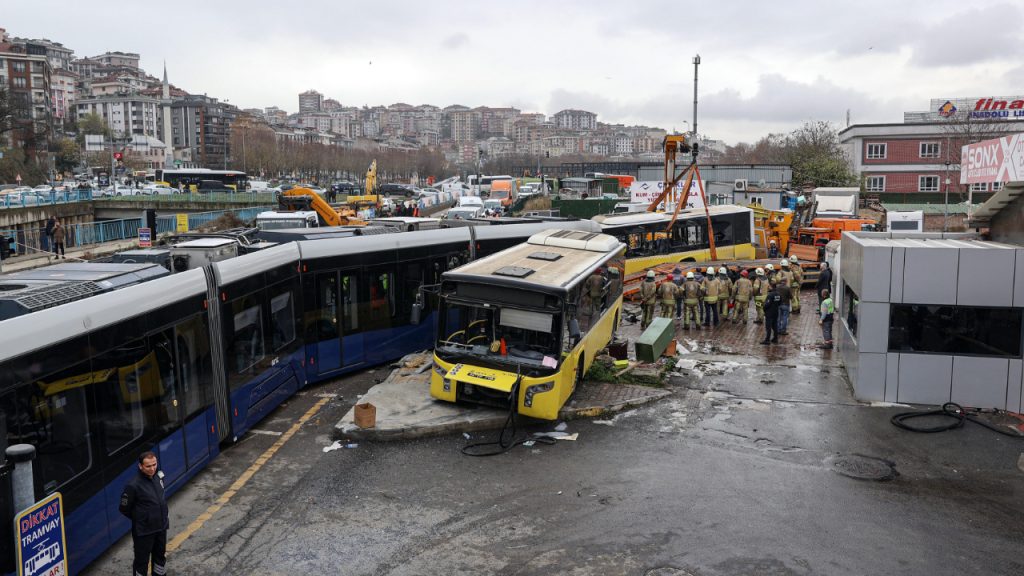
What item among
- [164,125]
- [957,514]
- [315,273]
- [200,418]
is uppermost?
[164,125]

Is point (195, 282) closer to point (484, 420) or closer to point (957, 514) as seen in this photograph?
point (484, 420)

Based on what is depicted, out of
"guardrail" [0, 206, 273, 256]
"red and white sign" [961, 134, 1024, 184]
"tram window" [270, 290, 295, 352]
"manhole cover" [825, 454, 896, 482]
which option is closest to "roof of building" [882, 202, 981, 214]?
"red and white sign" [961, 134, 1024, 184]

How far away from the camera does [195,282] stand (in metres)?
10.4

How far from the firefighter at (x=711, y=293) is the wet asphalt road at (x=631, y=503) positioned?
306 inches

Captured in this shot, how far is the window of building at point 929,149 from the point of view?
61.1m

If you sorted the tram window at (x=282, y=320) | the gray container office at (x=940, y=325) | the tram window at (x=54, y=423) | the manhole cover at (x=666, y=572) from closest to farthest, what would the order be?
the tram window at (x=54, y=423)
the manhole cover at (x=666, y=572)
the tram window at (x=282, y=320)
the gray container office at (x=940, y=325)

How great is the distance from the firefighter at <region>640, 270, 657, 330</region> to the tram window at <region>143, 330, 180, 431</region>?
44.5 feet

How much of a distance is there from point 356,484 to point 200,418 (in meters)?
2.17

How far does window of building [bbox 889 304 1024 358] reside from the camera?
44.9 feet

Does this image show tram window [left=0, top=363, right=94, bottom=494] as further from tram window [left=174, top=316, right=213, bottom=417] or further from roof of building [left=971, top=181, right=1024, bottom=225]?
roof of building [left=971, top=181, right=1024, bottom=225]

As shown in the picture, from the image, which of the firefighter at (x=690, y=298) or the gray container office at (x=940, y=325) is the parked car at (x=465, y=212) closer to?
the firefighter at (x=690, y=298)

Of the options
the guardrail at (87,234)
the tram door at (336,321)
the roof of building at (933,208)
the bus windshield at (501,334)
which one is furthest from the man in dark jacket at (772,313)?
the roof of building at (933,208)

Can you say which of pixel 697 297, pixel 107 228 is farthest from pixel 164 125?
pixel 697 297

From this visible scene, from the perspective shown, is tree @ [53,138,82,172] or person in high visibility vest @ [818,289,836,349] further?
tree @ [53,138,82,172]
